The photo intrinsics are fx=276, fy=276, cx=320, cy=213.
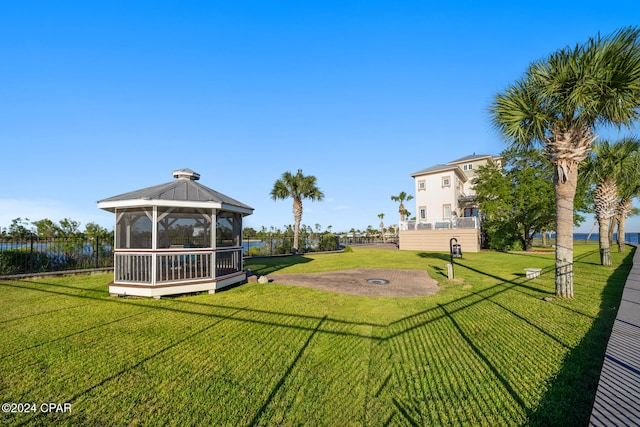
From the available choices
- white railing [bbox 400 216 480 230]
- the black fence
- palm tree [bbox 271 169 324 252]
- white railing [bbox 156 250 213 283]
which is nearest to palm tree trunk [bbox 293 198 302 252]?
palm tree [bbox 271 169 324 252]

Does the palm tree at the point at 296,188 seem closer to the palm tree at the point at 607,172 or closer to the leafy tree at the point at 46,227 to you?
the leafy tree at the point at 46,227

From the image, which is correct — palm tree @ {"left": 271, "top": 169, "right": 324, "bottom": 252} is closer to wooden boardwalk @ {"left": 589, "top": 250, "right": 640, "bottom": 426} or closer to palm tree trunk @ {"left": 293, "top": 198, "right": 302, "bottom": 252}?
palm tree trunk @ {"left": 293, "top": 198, "right": 302, "bottom": 252}

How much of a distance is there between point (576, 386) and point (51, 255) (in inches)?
719

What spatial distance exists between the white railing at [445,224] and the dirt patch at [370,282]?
15.1 metres

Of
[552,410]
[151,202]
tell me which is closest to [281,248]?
[151,202]

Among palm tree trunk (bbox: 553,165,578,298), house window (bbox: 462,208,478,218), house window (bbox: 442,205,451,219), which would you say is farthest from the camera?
house window (bbox: 462,208,478,218)

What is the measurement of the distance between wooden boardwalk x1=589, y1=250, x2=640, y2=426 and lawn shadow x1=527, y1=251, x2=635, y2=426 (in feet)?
0.56

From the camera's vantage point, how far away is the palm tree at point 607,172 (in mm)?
13438

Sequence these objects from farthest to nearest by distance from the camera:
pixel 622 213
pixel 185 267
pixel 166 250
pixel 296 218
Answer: pixel 296 218, pixel 622 213, pixel 185 267, pixel 166 250

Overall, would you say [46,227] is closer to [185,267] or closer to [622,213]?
[185,267]

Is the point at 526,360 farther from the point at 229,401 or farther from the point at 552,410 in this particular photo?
the point at 229,401

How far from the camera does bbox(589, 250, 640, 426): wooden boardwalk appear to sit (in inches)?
97.2

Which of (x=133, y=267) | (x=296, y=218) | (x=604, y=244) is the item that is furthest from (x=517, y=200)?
(x=133, y=267)

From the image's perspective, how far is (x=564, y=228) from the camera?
7.77 meters
